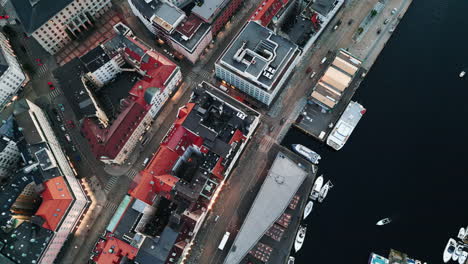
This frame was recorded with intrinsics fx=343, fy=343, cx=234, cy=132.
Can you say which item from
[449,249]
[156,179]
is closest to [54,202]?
[156,179]

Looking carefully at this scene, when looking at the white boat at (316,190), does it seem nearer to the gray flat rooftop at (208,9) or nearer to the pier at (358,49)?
the pier at (358,49)

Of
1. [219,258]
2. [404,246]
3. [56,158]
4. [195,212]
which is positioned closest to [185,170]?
[195,212]

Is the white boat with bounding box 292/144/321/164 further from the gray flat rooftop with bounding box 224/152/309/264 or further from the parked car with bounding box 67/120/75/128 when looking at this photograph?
the parked car with bounding box 67/120/75/128

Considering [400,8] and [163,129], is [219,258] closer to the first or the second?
[163,129]

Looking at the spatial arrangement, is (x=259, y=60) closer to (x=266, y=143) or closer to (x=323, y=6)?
(x=266, y=143)

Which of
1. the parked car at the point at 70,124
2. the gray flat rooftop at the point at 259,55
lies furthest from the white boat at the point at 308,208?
the parked car at the point at 70,124

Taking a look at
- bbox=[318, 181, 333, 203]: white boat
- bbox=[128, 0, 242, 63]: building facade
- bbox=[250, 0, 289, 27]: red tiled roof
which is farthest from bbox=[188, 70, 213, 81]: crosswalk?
bbox=[318, 181, 333, 203]: white boat
